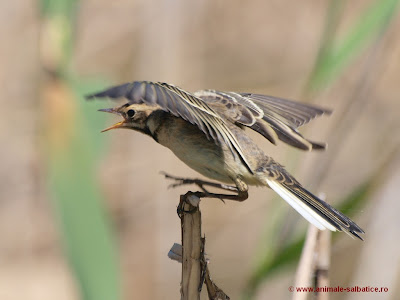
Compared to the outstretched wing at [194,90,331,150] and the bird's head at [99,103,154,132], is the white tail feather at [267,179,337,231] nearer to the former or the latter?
the outstretched wing at [194,90,331,150]

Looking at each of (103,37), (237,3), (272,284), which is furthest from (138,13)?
(272,284)

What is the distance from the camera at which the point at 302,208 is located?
7.19 feet

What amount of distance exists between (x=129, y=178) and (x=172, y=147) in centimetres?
226

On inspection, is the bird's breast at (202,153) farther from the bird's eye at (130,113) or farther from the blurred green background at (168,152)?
the blurred green background at (168,152)

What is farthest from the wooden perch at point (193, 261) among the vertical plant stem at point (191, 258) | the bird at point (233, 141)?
the bird at point (233, 141)

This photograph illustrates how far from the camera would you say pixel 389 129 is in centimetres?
455

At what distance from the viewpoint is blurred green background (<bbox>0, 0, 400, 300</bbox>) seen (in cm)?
244

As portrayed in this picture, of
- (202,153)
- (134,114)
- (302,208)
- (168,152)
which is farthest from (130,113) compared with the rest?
(168,152)

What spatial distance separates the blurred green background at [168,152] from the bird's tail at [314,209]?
17cm

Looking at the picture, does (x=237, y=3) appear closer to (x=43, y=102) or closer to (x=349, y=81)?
(x=349, y=81)

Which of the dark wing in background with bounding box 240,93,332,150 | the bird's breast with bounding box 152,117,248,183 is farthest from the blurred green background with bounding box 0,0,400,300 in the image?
the bird's breast with bounding box 152,117,248,183

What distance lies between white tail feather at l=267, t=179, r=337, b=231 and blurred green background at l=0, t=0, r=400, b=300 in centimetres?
19

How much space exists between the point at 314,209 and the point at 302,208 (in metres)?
0.04

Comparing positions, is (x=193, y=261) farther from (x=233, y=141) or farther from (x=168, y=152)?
(x=168, y=152)
